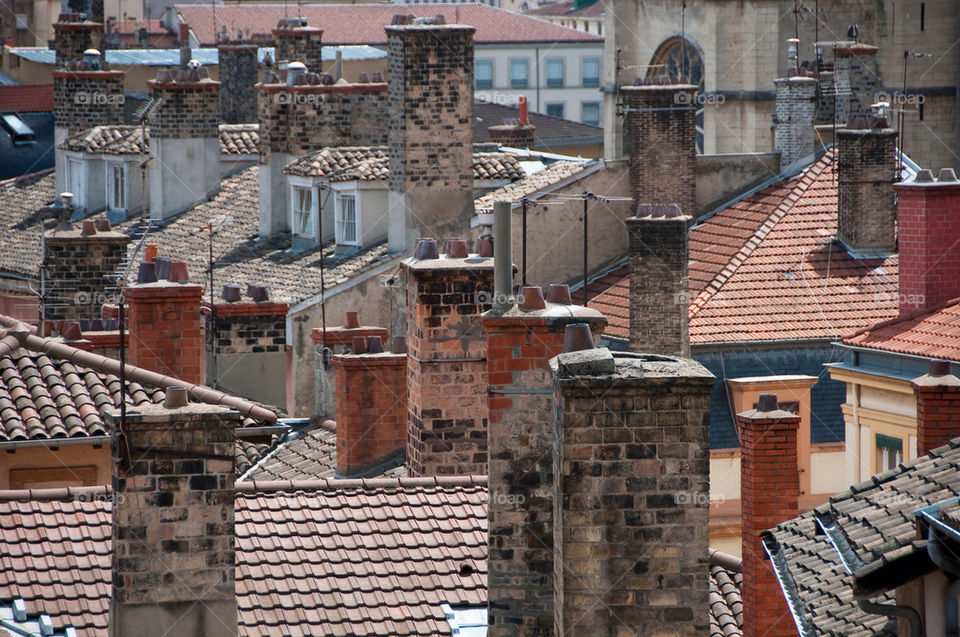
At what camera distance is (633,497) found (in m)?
11.2

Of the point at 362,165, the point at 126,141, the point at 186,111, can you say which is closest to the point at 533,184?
the point at 362,165

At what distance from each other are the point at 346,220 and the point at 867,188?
8643mm

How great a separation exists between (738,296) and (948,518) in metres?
18.0

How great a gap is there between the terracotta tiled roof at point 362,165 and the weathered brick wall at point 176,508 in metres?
20.8

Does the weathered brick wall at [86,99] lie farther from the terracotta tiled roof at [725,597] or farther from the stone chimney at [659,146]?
the terracotta tiled roof at [725,597]

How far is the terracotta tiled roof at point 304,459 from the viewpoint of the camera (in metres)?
20.6

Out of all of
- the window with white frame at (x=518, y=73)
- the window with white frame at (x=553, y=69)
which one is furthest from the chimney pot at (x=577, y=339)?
the window with white frame at (x=553, y=69)

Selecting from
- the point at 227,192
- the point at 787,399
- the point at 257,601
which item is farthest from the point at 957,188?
the point at 227,192

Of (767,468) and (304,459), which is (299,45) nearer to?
(304,459)

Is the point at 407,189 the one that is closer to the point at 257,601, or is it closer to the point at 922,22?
the point at 257,601

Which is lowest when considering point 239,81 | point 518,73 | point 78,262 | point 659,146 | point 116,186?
point 78,262

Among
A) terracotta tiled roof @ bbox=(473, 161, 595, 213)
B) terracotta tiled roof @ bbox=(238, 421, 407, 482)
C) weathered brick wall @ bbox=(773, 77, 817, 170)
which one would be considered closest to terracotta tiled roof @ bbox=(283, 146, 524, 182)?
terracotta tiled roof @ bbox=(473, 161, 595, 213)

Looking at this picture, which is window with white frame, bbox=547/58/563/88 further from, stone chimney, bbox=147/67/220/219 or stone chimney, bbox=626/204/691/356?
stone chimney, bbox=626/204/691/356

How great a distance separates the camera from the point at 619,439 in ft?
36.7
